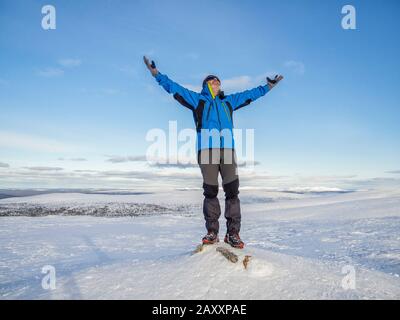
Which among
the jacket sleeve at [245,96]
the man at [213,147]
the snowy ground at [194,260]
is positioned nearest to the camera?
the snowy ground at [194,260]

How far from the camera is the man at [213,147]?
486cm

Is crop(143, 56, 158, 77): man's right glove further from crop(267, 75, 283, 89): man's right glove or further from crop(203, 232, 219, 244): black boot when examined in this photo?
crop(203, 232, 219, 244): black boot

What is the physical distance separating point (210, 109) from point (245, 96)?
72 centimetres

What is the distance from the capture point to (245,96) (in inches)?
207

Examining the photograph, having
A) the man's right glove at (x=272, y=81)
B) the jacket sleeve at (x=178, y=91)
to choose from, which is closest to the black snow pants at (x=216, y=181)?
the jacket sleeve at (x=178, y=91)

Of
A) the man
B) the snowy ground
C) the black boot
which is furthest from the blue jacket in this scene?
the snowy ground

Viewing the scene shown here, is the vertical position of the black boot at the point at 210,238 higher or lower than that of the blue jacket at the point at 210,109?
lower

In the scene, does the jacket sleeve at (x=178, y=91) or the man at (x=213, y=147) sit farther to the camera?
the jacket sleeve at (x=178, y=91)

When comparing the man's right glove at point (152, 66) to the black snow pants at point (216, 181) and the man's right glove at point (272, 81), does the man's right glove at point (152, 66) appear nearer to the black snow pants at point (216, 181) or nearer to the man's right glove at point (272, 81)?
the black snow pants at point (216, 181)

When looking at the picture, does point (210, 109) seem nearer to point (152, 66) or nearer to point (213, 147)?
point (213, 147)

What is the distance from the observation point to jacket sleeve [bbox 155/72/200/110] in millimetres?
5027

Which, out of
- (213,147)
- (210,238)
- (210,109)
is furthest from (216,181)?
(210,109)

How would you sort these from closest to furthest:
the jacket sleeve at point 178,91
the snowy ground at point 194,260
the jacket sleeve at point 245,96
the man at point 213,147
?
the snowy ground at point 194,260 < the man at point 213,147 < the jacket sleeve at point 178,91 < the jacket sleeve at point 245,96
